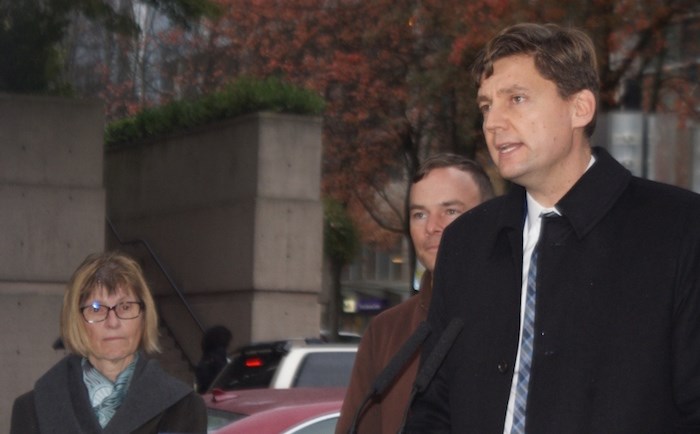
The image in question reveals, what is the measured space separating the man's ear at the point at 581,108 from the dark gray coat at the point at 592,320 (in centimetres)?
9

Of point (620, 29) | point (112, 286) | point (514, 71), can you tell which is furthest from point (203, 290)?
point (514, 71)

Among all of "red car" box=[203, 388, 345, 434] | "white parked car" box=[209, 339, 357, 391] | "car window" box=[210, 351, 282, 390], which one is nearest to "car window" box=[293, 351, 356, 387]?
"white parked car" box=[209, 339, 357, 391]

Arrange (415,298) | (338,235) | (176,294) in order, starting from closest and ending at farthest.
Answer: (415,298)
(176,294)
(338,235)

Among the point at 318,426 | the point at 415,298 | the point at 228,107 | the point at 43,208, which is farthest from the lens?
the point at 228,107

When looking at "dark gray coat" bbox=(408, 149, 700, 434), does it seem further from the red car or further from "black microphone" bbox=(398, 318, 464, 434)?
the red car

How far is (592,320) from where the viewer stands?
113 inches

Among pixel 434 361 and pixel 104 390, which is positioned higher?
pixel 434 361

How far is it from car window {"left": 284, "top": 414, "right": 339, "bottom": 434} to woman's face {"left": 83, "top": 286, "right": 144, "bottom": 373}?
133 inches

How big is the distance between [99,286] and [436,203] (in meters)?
1.09

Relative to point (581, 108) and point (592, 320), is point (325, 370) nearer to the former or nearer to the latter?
point (581, 108)

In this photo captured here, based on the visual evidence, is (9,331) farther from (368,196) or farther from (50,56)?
(368,196)

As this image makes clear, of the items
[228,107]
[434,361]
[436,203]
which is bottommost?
[434,361]

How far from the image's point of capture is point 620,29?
1883cm

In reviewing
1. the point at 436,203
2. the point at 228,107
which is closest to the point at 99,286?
the point at 436,203
